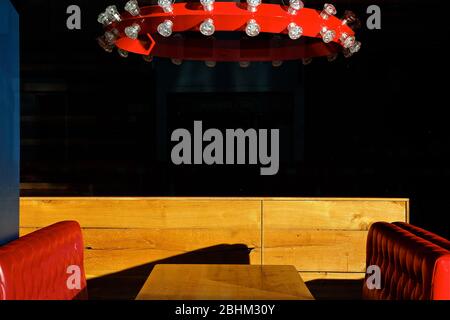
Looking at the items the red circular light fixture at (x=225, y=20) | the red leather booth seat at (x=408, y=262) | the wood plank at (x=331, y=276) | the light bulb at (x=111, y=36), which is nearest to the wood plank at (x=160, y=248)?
the wood plank at (x=331, y=276)

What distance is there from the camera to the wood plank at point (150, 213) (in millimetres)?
3854

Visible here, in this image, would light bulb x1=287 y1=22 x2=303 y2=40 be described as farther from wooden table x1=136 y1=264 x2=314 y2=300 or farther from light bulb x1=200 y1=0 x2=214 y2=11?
wooden table x1=136 y1=264 x2=314 y2=300

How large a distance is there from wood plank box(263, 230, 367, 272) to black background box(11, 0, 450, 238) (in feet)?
7.19

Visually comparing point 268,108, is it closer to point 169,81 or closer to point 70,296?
point 169,81

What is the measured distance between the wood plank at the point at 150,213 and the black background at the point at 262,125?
2.05 metres

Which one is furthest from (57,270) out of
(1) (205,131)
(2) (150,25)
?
(1) (205,131)

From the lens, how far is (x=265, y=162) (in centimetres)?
593

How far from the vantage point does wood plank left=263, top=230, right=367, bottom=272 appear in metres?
3.84

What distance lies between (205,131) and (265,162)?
81 cm

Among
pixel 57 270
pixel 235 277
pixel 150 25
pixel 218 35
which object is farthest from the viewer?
pixel 218 35

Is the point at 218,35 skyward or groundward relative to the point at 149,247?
skyward

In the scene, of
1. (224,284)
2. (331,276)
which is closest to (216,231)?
(331,276)

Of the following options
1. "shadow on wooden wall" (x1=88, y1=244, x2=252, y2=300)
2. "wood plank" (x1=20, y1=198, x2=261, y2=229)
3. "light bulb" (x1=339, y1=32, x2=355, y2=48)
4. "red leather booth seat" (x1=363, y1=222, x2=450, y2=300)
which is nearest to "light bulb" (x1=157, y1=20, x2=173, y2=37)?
"light bulb" (x1=339, y1=32, x2=355, y2=48)

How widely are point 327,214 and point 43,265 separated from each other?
2266 mm
